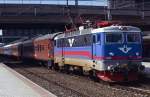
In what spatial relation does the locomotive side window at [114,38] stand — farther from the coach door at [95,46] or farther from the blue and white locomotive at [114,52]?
the coach door at [95,46]

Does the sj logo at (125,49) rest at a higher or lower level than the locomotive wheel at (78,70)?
higher

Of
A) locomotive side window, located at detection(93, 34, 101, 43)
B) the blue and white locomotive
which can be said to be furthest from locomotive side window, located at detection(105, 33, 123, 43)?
locomotive side window, located at detection(93, 34, 101, 43)

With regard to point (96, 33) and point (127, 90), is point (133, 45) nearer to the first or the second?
point (96, 33)

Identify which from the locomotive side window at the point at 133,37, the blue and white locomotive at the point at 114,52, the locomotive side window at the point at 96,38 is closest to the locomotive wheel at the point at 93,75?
the blue and white locomotive at the point at 114,52

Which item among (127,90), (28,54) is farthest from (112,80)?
(28,54)

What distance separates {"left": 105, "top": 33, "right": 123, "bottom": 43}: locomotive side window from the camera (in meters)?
22.5

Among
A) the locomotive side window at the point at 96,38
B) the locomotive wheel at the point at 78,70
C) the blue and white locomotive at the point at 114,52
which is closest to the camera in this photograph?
the blue and white locomotive at the point at 114,52

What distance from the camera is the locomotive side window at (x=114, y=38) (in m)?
22.5

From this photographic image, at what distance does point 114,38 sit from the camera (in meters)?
22.7

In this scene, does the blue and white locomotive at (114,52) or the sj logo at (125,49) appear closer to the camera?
the blue and white locomotive at (114,52)

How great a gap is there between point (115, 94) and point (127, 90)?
1.61 meters

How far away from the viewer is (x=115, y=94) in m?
18.4

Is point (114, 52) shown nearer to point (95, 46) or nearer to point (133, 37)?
point (95, 46)

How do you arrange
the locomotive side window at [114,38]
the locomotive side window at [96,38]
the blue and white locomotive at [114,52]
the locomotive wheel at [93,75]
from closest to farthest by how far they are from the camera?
the blue and white locomotive at [114,52]
the locomotive side window at [114,38]
the locomotive side window at [96,38]
the locomotive wheel at [93,75]
